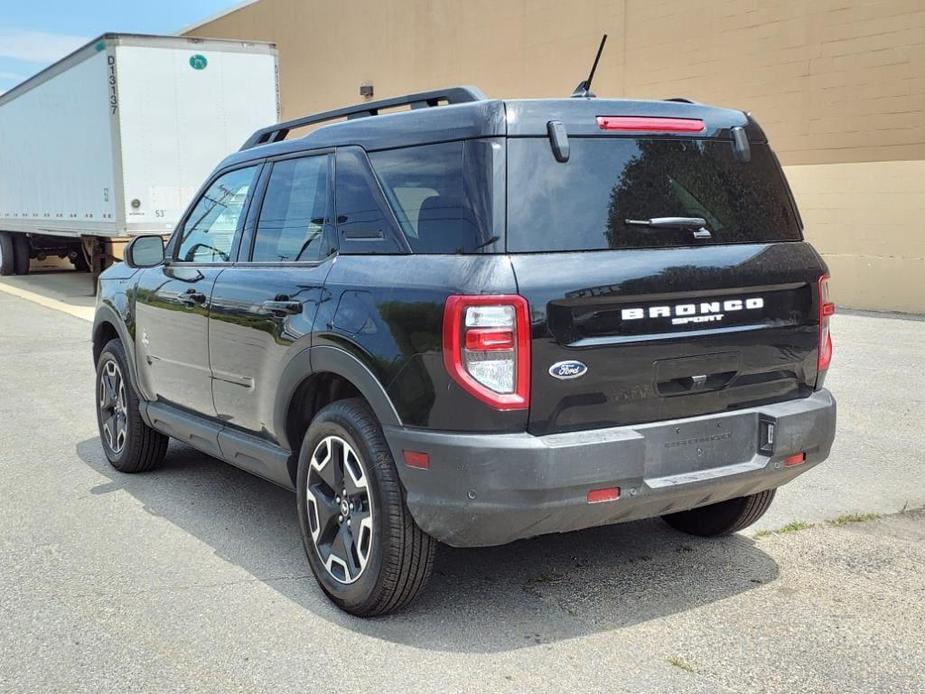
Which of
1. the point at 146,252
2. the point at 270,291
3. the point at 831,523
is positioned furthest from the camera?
the point at 146,252

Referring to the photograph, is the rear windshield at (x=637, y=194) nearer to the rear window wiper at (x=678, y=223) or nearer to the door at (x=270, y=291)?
the rear window wiper at (x=678, y=223)

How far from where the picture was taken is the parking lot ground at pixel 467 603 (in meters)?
3.46

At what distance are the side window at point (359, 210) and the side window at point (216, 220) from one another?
921mm

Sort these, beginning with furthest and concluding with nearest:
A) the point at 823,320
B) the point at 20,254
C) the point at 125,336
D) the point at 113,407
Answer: the point at 20,254 → the point at 113,407 → the point at 125,336 → the point at 823,320

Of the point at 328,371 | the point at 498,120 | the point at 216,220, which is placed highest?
the point at 498,120

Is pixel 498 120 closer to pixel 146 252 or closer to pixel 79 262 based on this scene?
pixel 146 252

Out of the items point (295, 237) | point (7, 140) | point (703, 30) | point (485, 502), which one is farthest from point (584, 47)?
point (485, 502)

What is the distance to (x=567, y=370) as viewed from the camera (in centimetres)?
346

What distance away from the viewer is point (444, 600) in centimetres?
411

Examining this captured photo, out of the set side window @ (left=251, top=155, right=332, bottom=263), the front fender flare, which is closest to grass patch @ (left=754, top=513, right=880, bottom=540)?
side window @ (left=251, top=155, right=332, bottom=263)

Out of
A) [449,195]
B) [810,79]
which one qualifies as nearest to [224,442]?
[449,195]

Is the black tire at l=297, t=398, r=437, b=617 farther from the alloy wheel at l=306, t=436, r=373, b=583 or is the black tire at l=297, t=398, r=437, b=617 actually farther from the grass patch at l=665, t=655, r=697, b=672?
the grass patch at l=665, t=655, r=697, b=672

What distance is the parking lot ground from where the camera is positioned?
136 inches

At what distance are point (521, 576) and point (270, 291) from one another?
1.67m
